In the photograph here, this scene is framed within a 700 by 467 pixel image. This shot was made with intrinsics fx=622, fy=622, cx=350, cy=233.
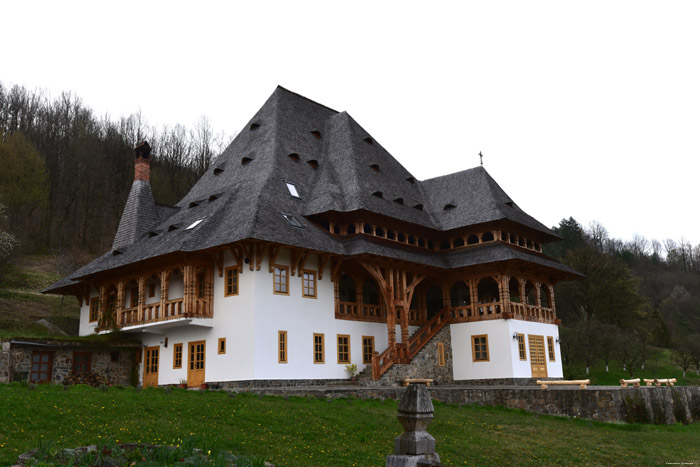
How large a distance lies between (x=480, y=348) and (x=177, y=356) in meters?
12.6

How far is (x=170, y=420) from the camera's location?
11539mm

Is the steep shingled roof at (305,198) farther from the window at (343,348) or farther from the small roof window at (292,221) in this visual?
the window at (343,348)

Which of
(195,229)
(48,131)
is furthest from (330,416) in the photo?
(48,131)

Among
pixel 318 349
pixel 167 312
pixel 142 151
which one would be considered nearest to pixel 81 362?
pixel 167 312

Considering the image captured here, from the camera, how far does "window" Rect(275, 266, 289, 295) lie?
73.6ft

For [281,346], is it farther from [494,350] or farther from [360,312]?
[494,350]

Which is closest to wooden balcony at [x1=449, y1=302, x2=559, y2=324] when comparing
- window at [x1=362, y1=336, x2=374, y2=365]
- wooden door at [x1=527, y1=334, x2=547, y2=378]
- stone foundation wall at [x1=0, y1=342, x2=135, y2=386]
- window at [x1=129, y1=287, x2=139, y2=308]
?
wooden door at [x1=527, y1=334, x2=547, y2=378]

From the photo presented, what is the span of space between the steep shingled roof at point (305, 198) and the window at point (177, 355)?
A: 3661 millimetres

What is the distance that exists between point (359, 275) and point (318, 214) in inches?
124

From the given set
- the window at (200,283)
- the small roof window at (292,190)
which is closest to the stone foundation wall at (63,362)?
the window at (200,283)

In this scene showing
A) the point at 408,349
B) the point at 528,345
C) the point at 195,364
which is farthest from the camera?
the point at 528,345

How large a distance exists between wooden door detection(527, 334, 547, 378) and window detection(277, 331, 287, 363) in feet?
37.6

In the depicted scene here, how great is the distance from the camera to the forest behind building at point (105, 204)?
141 feet

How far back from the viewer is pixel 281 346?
21969 millimetres
